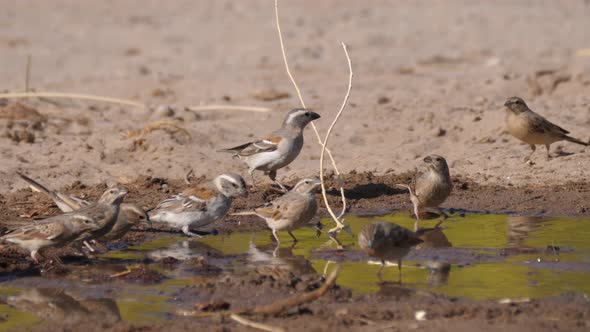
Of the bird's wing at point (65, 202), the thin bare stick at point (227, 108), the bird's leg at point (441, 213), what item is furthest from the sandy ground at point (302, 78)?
the bird's wing at point (65, 202)

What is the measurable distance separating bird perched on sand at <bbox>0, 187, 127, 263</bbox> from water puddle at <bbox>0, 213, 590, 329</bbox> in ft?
1.25

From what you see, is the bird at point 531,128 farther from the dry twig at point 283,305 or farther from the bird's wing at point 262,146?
the dry twig at point 283,305

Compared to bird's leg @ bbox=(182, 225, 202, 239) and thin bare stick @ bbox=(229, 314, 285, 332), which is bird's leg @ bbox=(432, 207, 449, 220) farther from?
thin bare stick @ bbox=(229, 314, 285, 332)

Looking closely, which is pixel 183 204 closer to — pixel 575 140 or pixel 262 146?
pixel 262 146

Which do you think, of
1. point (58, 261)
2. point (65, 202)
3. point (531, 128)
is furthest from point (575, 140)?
point (58, 261)

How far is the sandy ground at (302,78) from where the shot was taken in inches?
634

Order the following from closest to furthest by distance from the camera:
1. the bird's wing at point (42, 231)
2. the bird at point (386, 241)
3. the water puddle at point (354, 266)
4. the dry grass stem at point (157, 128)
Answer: the water puddle at point (354, 266) < the bird at point (386, 241) < the bird's wing at point (42, 231) < the dry grass stem at point (157, 128)

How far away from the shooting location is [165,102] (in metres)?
20.8

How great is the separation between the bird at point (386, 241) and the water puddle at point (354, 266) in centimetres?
22

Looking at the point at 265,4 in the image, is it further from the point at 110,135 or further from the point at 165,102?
the point at 110,135

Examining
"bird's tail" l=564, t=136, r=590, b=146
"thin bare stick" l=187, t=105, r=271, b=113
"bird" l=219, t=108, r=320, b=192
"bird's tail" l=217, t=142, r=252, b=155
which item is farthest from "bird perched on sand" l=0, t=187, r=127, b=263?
"thin bare stick" l=187, t=105, r=271, b=113

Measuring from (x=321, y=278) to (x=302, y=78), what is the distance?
1352 centimetres

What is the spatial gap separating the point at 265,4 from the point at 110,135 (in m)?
16.6

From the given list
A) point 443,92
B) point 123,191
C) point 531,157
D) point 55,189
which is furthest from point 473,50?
point 123,191
